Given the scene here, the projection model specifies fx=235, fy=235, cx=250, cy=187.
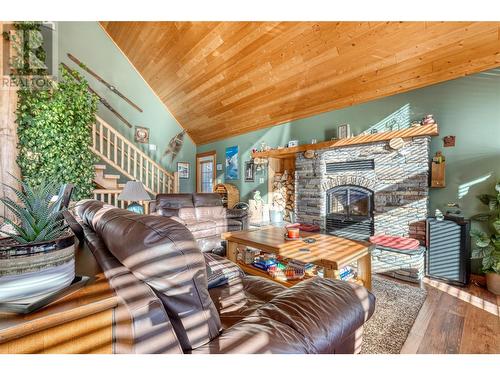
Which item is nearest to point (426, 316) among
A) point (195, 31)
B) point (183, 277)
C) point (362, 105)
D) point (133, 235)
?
point (183, 277)

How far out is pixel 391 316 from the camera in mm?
1994

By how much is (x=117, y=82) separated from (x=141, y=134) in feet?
4.35

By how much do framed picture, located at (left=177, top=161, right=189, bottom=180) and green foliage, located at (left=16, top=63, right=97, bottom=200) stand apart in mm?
3436

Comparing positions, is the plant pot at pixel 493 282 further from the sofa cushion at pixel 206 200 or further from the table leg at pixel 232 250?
the sofa cushion at pixel 206 200

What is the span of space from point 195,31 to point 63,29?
11.8 feet

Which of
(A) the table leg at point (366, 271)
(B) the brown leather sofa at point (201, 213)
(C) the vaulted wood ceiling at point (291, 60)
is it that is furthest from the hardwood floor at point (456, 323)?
(B) the brown leather sofa at point (201, 213)

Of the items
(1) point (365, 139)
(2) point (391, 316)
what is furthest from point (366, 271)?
(1) point (365, 139)

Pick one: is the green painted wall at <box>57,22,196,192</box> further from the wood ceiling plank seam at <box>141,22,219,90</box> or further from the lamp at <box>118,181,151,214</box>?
the lamp at <box>118,181,151,214</box>

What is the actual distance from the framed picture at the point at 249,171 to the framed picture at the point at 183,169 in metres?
2.27

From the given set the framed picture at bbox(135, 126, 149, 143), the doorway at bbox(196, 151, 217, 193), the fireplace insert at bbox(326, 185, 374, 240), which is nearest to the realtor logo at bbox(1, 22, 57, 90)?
the framed picture at bbox(135, 126, 149, 143)

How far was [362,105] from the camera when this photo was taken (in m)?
3.69

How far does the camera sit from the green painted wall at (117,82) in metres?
5.24

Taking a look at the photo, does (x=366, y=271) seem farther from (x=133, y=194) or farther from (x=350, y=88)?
(x=133, y=194)

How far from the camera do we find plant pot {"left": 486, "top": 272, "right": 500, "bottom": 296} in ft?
7.86
